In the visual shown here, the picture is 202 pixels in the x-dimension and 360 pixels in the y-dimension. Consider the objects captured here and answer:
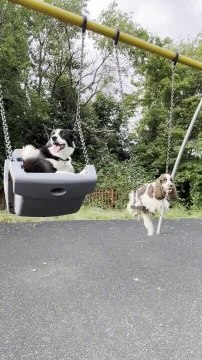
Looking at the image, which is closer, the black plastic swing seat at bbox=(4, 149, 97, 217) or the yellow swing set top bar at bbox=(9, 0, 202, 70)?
the black plastic swing seat at bbox=(4, 149, 97, 217)

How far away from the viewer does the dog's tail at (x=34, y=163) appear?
182 centimetres

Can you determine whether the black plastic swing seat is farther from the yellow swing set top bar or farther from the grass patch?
the grass patch

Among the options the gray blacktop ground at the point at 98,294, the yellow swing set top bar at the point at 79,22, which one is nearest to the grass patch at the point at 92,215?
the gray blacktop ground at the point at 98,294

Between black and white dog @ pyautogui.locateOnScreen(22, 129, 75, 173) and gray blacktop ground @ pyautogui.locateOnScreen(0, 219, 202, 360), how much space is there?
2.32m

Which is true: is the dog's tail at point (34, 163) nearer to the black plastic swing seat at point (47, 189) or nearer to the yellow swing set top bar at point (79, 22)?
the black plastic swing seat at point (47, 189)

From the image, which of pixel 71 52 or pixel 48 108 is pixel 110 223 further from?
pixel 71 52

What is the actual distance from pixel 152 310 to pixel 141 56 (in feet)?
26.6

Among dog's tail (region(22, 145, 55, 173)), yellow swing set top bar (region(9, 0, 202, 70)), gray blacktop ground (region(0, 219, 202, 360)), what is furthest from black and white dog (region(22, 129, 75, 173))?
gray blacktop ground (region(0, 219, 202, 360))

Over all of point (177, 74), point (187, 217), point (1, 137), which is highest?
point (177, 74)

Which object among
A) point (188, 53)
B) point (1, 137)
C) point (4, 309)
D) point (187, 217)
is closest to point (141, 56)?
point (188, 53)

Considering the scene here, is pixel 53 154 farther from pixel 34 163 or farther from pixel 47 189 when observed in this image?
pixel 47 189

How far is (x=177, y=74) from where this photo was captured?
8.82 metres

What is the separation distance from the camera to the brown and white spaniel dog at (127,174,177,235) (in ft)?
9.66

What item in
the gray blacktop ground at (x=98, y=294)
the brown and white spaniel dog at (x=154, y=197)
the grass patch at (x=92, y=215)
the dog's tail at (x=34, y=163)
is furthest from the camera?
the grass patch at (x=92, y=215)
